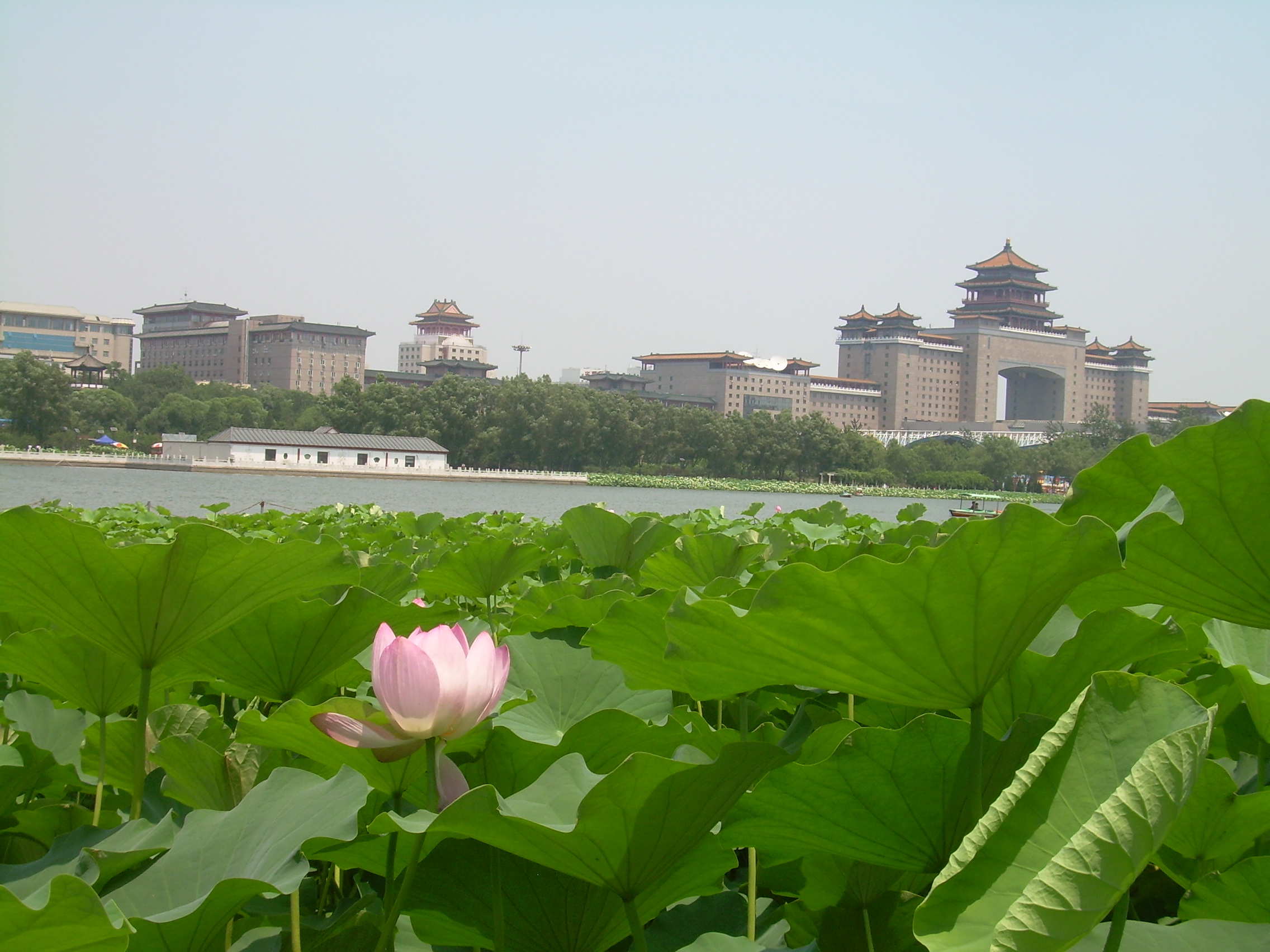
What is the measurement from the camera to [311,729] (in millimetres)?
543

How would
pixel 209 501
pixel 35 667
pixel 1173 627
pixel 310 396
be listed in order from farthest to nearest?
pixel 310 396 → pixel 209 501 → pixel 35 667 → pixel 1173 627

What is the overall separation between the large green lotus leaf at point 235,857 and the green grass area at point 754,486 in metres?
35.3

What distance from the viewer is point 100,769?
76 cm

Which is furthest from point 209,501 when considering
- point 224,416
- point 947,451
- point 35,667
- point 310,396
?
point 947,451

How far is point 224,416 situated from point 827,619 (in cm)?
4499

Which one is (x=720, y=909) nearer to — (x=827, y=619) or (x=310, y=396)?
(x=827, y=619)

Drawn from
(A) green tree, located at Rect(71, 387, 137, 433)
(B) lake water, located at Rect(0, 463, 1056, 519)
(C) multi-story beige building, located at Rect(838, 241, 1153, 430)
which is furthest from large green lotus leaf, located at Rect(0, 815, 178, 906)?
(C) multi-story beige building, located at Rect(838, 241, 1153, 430)

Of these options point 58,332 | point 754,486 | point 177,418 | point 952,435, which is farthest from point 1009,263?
point 58,332

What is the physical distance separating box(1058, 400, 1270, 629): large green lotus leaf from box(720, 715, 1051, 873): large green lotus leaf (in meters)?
0.11

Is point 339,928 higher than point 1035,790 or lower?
lower

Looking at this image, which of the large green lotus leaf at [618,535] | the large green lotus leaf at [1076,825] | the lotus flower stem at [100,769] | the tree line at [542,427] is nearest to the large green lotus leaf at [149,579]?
the lotus flower stem at [100,769]

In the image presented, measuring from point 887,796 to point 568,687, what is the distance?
1.11 ft

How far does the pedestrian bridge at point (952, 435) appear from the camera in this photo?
5578 centimetres

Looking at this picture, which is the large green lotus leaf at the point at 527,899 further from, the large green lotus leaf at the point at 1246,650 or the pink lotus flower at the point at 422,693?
the large green lotus leaf at the point at 1246,650
